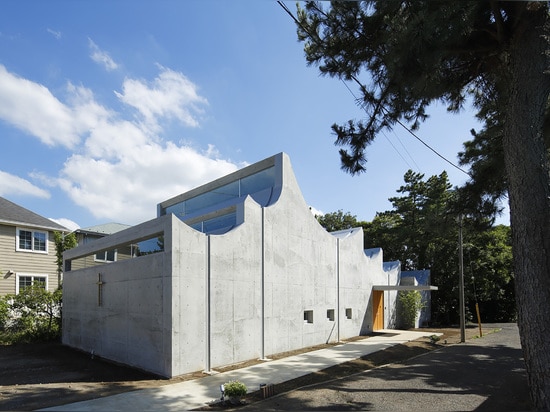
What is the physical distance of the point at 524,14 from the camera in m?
6.96

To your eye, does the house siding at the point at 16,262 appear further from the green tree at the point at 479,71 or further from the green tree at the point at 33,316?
the green tree at the point at 479,71

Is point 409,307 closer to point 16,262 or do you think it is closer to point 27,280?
point 27,280

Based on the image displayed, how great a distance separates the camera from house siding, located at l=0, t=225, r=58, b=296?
19.7 m

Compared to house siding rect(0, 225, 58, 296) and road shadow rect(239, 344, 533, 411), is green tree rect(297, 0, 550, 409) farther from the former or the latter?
house siding rect(0, 225, 58, 296)

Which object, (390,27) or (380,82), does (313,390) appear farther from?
(390,27)

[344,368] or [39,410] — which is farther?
[344,368]

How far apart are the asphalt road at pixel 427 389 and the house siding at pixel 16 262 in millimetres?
16563

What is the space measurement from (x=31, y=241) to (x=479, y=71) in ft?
71.3

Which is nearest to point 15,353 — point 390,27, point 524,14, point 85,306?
point 85,306

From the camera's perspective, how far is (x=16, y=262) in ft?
66.4

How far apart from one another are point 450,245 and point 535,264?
23909 mm

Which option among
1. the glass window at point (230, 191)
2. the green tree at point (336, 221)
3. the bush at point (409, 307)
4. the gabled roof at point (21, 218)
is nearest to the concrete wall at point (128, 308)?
the glass window at point (230, 191)

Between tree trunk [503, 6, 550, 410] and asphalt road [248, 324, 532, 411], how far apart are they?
5.03 feet

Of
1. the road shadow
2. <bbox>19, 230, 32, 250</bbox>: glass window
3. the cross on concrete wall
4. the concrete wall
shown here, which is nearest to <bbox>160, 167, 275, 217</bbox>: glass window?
the concrete wall
